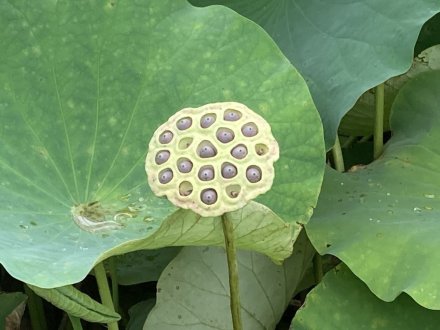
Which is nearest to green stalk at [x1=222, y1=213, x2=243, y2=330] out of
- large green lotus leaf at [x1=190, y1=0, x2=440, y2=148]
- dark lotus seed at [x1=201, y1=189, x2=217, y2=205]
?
dark lotus seed at [x1=201, y1=189, x2=217, y2=205]

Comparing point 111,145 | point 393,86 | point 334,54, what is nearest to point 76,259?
point 111,145

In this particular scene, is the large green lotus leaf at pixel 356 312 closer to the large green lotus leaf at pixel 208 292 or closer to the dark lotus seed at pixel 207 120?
the large green lotus leaf at pixel 208 292

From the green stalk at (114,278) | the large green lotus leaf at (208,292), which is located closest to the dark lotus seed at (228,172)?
the large green lotus leaf at (208,292)

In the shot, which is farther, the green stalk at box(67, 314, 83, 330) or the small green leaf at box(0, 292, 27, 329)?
the small green leaf at box(0, 292, 27, 329)

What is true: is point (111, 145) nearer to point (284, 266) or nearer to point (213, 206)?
point (284, 266)

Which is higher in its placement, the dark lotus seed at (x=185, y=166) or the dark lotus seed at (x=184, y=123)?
the dark lotus seed at (x=184, y=123)

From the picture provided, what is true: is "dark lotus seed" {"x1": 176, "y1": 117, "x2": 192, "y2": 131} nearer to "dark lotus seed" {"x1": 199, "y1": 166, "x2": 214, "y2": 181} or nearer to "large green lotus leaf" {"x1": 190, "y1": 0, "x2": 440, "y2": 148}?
"dark lotus seed" {"x1": 199, "y1": 166, "x2": 214, "y2": 181}
